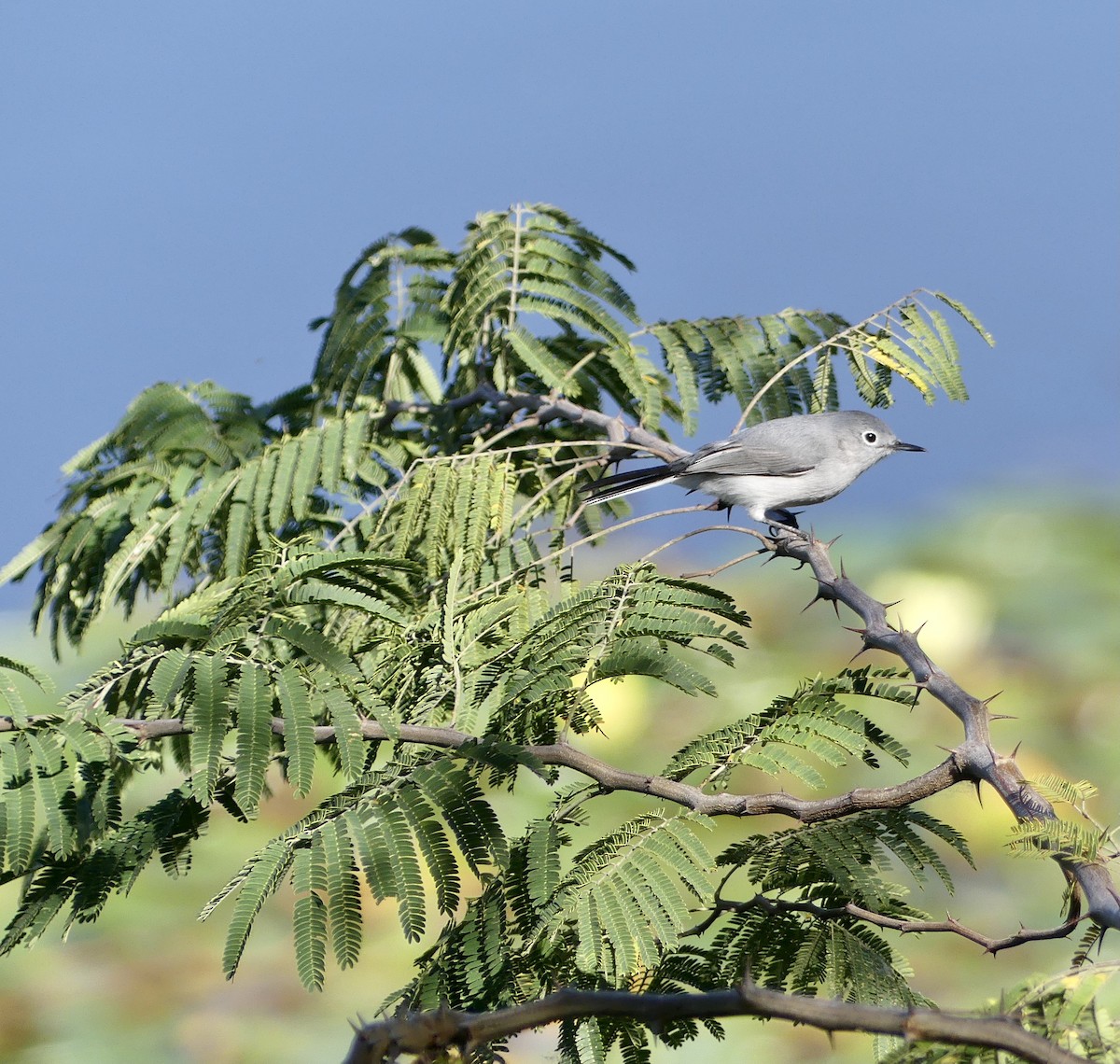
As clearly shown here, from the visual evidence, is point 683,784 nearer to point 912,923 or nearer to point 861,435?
point 912,923

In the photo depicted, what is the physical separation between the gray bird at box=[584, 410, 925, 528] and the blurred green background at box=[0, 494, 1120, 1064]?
101 inches

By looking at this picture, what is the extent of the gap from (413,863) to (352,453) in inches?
74.4

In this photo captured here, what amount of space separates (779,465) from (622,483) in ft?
2.68

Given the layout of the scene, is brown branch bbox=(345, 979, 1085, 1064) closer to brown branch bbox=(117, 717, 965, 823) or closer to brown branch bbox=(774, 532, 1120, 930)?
brown branch bbox=(774, 532, 1120, 930)

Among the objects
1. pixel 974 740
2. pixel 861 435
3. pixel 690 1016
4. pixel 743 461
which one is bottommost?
pixel 690 1016

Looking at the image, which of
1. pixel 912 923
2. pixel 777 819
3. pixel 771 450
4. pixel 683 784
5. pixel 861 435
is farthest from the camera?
pixel 777 819

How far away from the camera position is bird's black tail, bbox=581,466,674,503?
4180 millimetres

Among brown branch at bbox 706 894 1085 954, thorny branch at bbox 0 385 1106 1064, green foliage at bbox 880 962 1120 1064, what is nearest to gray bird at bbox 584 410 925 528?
thorny branch at bbox 0 385 1106 1064

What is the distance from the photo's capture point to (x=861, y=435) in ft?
16.5

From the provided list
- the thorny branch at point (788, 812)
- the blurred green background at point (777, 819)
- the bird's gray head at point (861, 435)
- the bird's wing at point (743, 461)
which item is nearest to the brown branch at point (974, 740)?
the thorny branch at point (788, 812)

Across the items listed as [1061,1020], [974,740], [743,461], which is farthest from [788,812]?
[743,461]

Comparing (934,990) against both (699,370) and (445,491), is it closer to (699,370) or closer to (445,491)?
(699,370)

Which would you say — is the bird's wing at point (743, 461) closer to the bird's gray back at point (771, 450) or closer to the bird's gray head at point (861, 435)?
the bird's gray back at point (771, 450)

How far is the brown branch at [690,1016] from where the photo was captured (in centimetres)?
130
